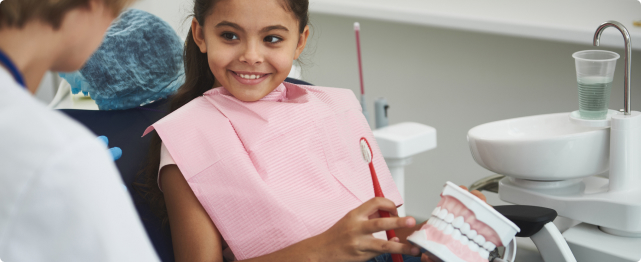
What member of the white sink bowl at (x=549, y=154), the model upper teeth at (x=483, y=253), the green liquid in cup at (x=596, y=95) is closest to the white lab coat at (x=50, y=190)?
the model upper teeth at (x=483, y=253)

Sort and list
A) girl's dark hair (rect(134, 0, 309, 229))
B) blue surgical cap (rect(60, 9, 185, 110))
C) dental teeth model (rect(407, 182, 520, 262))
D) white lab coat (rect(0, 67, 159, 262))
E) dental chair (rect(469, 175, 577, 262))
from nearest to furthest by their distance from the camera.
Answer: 1. white lab coat (rect(0, 67, 159, 262))
2. dental teeth model (rect(407, 182, 520, 262))
3. dental chair (rect(469, 175, 577, 262))
4. girl's dark hair (rect(134, 0, 309, 229))
5. blue surgical cap (rect(60, 9, 185, 110))

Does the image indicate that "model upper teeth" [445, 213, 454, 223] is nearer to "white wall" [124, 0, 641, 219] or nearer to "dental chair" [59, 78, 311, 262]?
"dental chair" [59, 78, 311, 262]

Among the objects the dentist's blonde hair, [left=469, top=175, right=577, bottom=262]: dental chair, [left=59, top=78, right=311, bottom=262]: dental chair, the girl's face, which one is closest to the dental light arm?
[left=469, top=175, right=577, bottom=262]: dental chair

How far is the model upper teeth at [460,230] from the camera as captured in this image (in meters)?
0.79

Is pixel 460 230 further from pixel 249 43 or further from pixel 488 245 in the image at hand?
pixel 249 43

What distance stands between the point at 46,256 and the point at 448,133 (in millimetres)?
1899

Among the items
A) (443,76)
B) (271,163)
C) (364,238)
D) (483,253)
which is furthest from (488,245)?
(443,76)

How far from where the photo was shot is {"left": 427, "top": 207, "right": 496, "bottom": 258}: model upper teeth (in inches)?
30.9

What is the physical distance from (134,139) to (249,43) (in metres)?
0.42

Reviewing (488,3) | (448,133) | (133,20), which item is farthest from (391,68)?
(133,20)

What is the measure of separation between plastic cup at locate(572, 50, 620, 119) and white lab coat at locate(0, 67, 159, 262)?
0.93 meters

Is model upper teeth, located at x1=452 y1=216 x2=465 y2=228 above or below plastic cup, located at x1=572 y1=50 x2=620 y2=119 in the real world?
below

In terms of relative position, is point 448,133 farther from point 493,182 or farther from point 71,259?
point 71,259

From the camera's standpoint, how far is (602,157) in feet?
3.49
